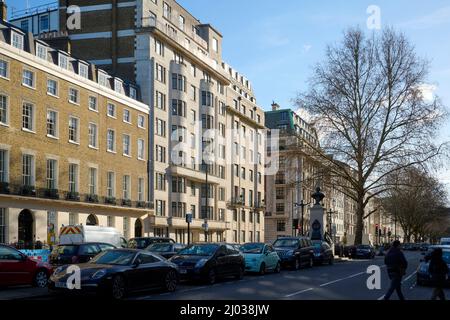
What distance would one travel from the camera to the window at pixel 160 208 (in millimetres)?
58750

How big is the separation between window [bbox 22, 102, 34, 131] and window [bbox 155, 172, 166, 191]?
1846cm

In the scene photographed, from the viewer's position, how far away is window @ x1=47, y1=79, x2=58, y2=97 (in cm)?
4378

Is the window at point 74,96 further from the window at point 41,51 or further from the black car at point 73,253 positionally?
the black car at point 73,253

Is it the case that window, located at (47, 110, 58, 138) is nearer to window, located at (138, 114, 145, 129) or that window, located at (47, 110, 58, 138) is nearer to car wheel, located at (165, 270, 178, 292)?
window, located at (138, 114, 145, 129)

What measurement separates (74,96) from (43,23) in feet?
70.9

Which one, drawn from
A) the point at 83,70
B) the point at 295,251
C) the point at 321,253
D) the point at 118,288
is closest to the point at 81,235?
the point at 295,251

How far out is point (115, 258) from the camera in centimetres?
1844

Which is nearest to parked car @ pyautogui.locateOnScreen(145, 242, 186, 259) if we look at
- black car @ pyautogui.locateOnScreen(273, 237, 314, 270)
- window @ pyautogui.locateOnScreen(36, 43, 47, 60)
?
black car @ pyautogui.locateOnScreen(273, 237, 314, 270)

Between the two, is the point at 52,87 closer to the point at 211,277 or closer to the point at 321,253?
the point at 321,253

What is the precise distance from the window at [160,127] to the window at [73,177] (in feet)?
45.0

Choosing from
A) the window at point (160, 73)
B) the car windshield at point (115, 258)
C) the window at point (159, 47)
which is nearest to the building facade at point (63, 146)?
the window at point (160, 73)

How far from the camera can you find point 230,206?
77.1 metres
